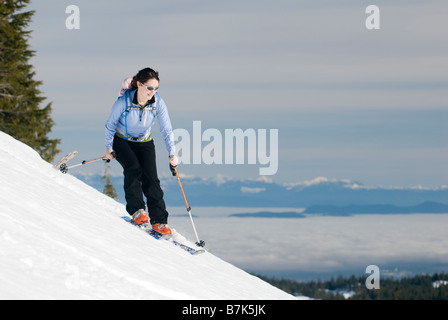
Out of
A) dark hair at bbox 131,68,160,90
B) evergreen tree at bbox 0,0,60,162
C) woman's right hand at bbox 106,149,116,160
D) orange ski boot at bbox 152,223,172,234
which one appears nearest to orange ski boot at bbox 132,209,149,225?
orange ski boot at bbox 152,223,172,234

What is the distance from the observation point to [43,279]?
6.24 meters

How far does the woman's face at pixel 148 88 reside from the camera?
1023cm

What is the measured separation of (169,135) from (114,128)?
0.97 metres

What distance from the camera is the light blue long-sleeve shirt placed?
1058 centimetres

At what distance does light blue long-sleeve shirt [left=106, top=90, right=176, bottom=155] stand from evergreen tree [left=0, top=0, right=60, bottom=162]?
2664 cm

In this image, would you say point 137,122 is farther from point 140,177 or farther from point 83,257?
point 83,257

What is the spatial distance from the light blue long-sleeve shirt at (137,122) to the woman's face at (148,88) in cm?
21

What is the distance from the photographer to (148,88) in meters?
10.3

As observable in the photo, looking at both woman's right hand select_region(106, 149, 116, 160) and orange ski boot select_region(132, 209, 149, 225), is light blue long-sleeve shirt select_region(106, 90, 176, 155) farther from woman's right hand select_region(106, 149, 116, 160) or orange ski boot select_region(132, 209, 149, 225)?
orange ski boot select_region(132, 209, 149, 225)
